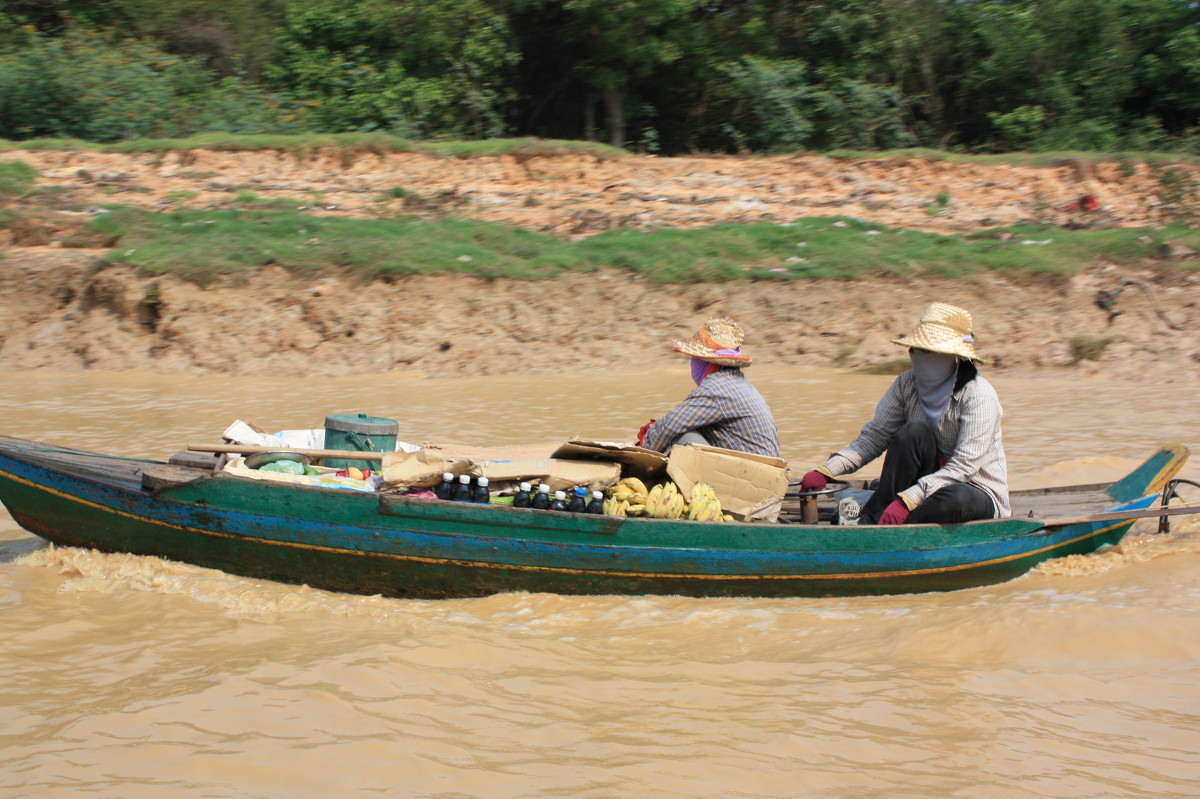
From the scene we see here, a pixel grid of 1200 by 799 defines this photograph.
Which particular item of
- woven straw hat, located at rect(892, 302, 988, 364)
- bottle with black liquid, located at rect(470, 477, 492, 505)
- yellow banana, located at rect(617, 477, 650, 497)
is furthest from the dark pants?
bottle with black liquid, located at rect(470, 477, 492, 505)

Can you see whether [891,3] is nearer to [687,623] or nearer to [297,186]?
[297,186]

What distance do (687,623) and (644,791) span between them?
1381 mm

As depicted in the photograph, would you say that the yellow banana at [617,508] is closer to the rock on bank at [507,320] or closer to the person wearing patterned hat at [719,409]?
the person wearing patterned hat at [719,409]

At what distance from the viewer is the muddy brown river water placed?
10.4 ft

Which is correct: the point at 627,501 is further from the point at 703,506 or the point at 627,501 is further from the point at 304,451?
the point at 304,451

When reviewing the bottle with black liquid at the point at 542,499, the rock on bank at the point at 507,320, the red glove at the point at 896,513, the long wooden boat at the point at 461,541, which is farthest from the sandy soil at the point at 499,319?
the bottle with black liquid at the point at 542,499

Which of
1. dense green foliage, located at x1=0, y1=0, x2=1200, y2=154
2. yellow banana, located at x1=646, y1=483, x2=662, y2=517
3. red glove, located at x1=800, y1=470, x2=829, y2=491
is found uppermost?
dense green foliage, located at x1=0, y1=0, x2=1200, y2=154

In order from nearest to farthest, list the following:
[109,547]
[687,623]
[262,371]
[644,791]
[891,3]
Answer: [644,791] < [687,623] < [109,547] < [262,371] < [891,3]

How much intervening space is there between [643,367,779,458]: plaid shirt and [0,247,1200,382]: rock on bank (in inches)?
250

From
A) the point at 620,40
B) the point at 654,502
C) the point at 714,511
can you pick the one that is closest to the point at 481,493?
the point at 654,502

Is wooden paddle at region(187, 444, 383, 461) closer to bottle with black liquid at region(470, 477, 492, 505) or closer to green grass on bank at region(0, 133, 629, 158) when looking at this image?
bottle with black liquid at region(470, 477, 492, 505)

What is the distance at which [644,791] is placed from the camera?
3.09 meters

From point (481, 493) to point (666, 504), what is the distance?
0.83m

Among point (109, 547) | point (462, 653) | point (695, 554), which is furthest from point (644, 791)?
point (109, 547)
